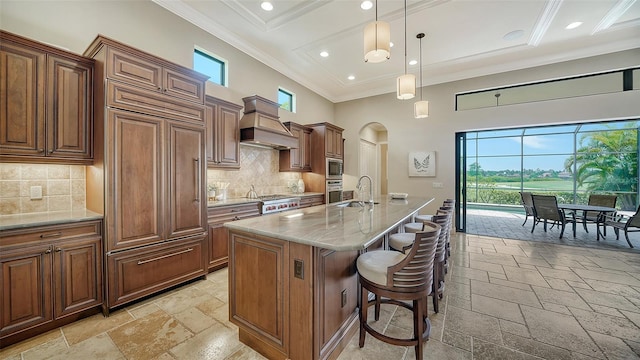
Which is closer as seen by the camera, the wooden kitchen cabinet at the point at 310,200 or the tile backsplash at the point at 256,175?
the tile backsplash at the point at 256,175

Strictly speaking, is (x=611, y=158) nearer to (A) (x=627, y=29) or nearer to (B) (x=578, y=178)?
(B) (x=578, y=178)

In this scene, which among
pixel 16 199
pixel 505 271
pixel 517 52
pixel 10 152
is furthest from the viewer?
pixel 517 52

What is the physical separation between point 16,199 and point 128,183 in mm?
929

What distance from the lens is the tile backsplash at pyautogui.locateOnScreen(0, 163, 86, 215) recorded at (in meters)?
2.12

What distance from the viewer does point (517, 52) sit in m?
4.54

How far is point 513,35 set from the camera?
4035mm

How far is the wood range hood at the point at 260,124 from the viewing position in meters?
3.89

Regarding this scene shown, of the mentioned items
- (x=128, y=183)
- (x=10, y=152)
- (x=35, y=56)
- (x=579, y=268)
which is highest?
(x=35, y=56)

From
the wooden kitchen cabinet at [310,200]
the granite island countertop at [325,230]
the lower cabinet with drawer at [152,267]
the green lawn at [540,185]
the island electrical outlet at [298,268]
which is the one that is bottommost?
the lower cabinet with drawer at [152,267]

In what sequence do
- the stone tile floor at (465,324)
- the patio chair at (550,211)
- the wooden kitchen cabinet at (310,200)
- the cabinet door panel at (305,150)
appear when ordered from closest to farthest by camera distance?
1. the stone tile floor at (465,324)
2. the wooden kitchen cabinet at (310,200)
3. the patio chair at (550,211)
4. the cabinet door panel at (305,150)

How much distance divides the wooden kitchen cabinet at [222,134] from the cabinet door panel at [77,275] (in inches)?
65.3

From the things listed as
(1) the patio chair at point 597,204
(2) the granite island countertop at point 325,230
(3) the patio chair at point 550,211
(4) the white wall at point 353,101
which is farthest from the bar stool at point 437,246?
(1) the patio chair at point 597,204

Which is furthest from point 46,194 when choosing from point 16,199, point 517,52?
point 517,52

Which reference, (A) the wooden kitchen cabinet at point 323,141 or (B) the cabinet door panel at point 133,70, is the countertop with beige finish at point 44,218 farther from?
(A) the wooden kitchen cabinet at point 323,141
